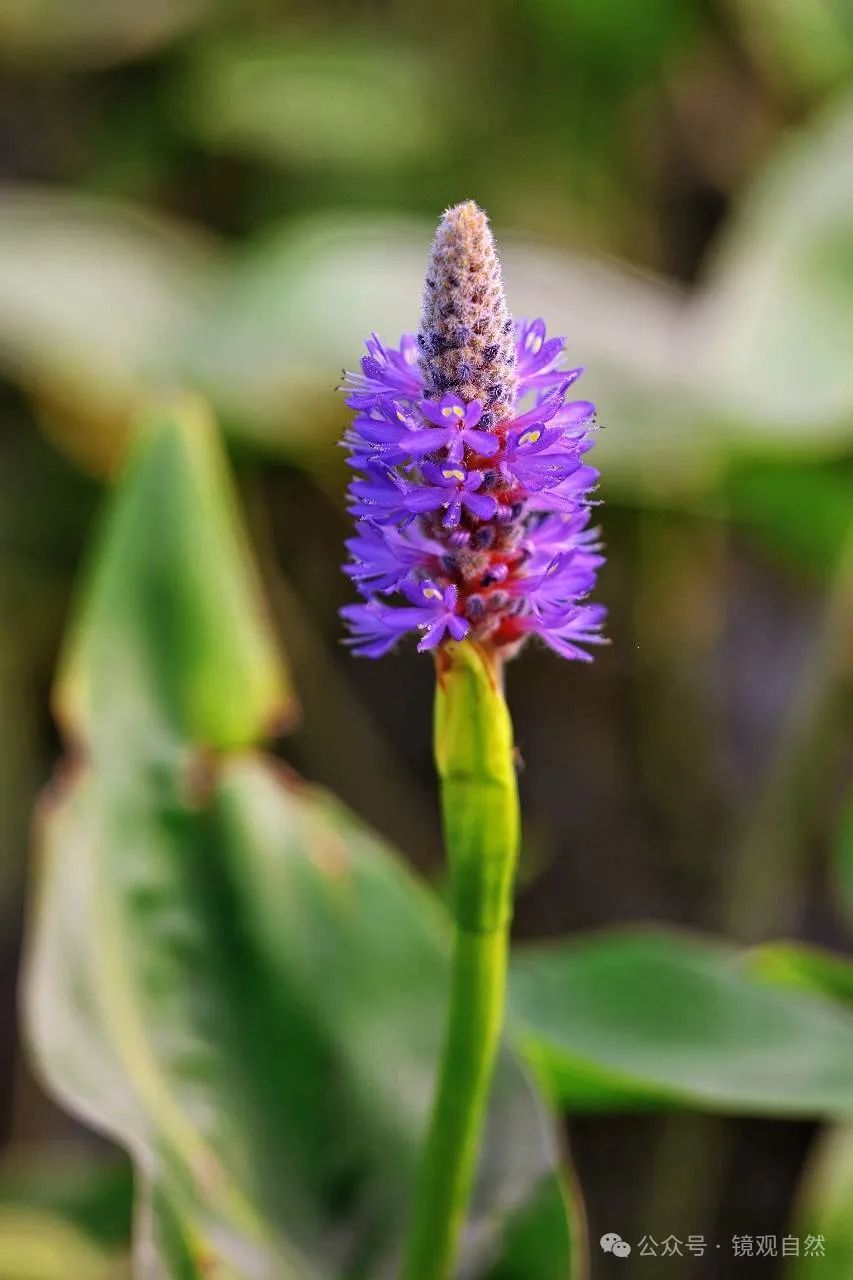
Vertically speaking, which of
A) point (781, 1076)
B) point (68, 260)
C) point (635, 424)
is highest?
point (68, 260)

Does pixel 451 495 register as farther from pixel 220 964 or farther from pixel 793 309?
pixel 793 309

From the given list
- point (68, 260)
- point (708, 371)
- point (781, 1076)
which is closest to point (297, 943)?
point (781, 1076)

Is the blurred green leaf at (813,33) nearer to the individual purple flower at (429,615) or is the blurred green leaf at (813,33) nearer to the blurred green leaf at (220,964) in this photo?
the blurred green leaf at (220,964)

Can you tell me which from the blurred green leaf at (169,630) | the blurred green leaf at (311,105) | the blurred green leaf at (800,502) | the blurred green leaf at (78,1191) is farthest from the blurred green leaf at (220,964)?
the blurred green leaf at (311,105)

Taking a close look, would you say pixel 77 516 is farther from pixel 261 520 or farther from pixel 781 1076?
pixel 781 1076

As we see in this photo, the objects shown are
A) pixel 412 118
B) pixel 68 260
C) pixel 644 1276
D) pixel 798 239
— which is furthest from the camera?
pixel 412 118

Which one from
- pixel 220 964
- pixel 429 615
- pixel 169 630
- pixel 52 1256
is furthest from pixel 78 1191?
pixel 429 615
